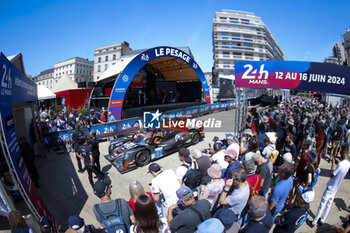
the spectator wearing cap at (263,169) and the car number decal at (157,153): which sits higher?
the spectator wearing cap at (263,169)

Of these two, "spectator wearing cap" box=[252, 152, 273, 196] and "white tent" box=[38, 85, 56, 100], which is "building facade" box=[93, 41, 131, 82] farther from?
"spectator wearing cap" box=[252, 152, 273, 196]

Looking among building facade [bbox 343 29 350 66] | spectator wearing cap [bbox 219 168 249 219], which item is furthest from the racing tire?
building facade [bbox 343 29 350 66]

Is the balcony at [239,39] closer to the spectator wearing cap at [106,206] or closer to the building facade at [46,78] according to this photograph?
the spectator wearing cap at [106,206]

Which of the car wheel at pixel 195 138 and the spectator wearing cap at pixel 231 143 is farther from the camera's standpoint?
the car wheel at pixel 195 138

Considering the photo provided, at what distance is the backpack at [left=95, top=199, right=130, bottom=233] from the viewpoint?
2.15m

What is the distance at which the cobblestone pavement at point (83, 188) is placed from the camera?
3907 millimetres

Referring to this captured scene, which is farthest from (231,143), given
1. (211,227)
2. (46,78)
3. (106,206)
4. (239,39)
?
(46,78)

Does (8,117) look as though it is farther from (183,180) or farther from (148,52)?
(148,52)

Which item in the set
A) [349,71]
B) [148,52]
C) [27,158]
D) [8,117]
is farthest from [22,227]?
[148,52]

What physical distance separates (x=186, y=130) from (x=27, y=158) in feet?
19.9

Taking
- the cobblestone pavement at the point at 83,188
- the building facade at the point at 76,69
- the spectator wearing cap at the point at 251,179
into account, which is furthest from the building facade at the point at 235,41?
the spectator wearing cap at the point at 251,179

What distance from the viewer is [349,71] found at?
4.70 meters

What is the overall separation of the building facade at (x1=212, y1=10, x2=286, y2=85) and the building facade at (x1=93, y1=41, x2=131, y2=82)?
108ft

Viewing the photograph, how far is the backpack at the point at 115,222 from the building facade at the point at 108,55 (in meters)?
65.0
